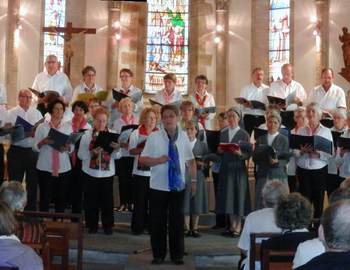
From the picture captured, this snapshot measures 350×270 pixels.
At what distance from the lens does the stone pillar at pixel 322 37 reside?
1473cm

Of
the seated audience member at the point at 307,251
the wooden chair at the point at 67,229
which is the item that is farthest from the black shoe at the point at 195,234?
the seated audience member at the point at 307,251

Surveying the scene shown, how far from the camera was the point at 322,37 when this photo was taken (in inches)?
581

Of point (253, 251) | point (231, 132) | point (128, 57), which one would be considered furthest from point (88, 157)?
point (128, 57)

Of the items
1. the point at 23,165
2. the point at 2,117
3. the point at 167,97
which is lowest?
the point at 23,165

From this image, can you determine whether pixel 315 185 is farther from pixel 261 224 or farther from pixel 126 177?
pixel 261 224

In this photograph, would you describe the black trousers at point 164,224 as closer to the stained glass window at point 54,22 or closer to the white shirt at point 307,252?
the white shirt at point 307,252

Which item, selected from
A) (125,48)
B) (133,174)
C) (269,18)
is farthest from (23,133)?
(269,18)

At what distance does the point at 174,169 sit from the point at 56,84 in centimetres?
388

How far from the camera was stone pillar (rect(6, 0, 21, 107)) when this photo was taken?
14.6 meters

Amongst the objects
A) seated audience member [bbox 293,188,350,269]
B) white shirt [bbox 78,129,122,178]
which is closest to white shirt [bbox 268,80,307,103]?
white shirt [bbox 78,129,122,178]

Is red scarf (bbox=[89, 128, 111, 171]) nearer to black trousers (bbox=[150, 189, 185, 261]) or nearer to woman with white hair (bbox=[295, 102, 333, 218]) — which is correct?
black trousers (bbox=[150, 189, 185, 261])

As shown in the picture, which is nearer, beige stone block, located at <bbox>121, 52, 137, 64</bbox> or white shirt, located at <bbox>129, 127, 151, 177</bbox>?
white shirt, located at <bbox>129, 127, 151, 177</bbox>

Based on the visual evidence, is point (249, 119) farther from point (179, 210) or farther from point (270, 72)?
point (270, 72)

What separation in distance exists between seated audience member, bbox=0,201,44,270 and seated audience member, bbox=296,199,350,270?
4.69 ft
